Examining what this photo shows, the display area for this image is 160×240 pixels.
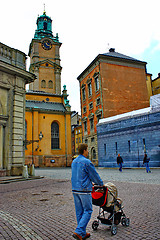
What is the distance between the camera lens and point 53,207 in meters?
6.23

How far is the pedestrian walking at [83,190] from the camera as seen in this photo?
11.9 ft

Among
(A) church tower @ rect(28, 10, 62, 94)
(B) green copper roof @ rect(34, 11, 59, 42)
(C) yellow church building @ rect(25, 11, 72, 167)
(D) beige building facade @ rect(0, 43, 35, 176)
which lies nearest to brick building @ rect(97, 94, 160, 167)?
(C) yellow church building @ rect(25, 11, 72, 167)

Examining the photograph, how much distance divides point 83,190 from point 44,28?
63122 mm

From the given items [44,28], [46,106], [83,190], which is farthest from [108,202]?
[44,28]

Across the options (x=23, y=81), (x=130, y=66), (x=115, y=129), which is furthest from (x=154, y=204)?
(x=130, y=66)

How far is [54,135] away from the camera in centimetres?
3831

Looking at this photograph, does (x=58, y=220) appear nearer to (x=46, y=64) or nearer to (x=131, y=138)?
(x=131, y=138)

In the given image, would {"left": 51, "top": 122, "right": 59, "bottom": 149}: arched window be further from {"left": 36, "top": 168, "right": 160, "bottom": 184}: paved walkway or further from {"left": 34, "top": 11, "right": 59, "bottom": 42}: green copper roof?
{"left": 34, "top": 11, "right": 59, "bottom": 42}: green copper roof

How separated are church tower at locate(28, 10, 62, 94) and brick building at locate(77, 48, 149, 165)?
15.7 metres

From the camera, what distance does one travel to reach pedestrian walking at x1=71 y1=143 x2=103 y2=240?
3.64 meters

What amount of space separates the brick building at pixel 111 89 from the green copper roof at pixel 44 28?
25.1 meters

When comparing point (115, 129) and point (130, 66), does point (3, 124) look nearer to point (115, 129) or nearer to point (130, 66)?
point (115, 129)

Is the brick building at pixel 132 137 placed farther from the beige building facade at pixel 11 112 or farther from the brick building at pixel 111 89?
the beige building facade at pixel 11 112

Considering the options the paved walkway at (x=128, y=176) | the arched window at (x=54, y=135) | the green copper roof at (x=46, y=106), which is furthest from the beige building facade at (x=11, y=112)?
the arched window at (x=54, y=135)
